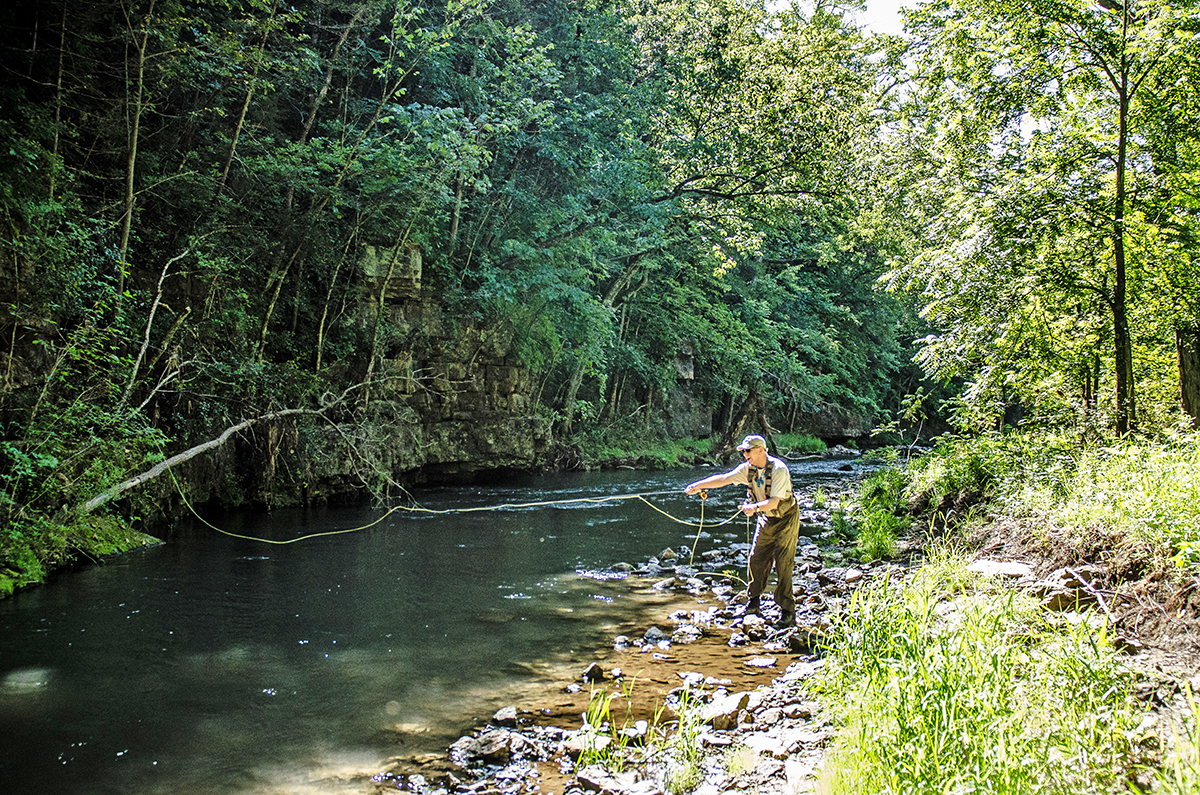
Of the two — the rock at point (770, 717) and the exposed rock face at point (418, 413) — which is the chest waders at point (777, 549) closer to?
the rock at point (770, 717)

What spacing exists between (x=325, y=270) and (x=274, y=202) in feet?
5.34

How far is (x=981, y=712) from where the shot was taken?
287cm

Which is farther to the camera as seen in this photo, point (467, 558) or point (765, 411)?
point (765, 411)

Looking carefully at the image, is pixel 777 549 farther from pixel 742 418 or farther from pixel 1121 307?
pixel 742 418

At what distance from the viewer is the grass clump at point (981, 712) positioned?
256cm

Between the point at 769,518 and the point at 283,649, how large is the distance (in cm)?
448

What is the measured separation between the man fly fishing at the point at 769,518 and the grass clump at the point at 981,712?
267 cm

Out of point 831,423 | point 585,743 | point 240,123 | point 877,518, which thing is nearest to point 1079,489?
point 877,518

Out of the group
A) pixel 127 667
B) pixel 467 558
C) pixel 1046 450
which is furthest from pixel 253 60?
pixel 1046 450

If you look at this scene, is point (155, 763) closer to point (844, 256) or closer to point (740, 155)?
point (740, 155)

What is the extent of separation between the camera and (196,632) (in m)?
5.95

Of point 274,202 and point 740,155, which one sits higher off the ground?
point 740,155

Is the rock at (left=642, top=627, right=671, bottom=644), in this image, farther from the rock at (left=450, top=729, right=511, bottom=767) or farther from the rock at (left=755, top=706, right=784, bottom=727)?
the rock at (left=450, top=729, right=511, bottom=767)

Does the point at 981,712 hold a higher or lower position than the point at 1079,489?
lower
